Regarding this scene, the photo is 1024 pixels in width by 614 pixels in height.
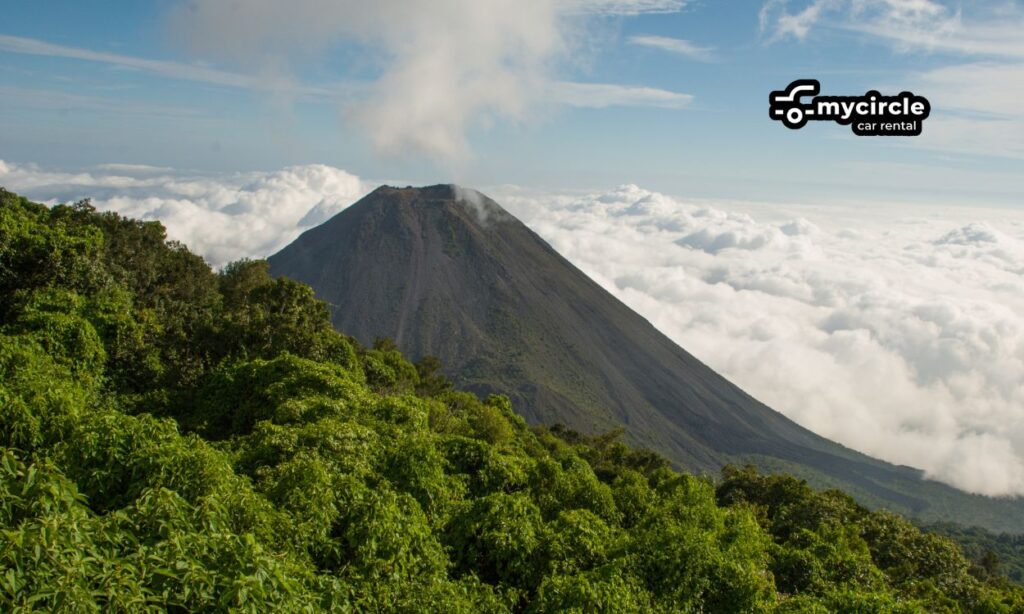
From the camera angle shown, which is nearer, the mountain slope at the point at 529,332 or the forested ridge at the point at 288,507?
the forested ridge at the point at 288,507

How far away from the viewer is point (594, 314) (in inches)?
5463

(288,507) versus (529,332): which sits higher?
(529,332)

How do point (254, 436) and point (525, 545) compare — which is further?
point (254, 436)

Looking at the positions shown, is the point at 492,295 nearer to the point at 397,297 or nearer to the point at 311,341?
the point at 397,297

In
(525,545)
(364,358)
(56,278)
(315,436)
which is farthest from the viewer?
(364,358)

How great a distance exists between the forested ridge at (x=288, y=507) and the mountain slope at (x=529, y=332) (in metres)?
80.2

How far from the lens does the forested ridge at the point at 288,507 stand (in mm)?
5859

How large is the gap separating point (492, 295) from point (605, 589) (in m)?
126

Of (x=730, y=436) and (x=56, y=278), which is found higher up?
(x=56, y=278)

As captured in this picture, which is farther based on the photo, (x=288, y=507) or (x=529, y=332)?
(x=529, y=332)

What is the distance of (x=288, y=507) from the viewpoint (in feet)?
33.4

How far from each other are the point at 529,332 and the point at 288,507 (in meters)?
119

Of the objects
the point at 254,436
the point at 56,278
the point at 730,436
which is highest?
the point at 56,278

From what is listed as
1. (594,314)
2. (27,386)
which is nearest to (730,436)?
(594,314)
